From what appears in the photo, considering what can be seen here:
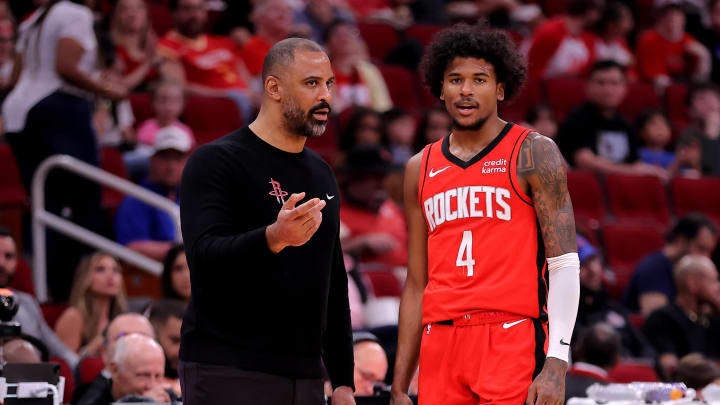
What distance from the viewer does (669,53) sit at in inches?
521

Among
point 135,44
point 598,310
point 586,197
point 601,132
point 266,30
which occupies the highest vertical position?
point 266,30

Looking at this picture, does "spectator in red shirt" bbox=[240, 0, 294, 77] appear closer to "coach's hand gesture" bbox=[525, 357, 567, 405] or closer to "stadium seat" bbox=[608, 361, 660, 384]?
"stadium seat" bbox=[608, 361, 660, 384]

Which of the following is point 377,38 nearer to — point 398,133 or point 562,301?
point 398,133

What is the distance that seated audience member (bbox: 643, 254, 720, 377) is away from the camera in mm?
8102

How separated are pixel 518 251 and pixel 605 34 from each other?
9.19 meters

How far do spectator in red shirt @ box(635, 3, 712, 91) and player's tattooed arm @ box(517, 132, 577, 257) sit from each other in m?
9.55

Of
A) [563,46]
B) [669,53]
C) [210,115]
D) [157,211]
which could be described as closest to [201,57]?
[210,115]

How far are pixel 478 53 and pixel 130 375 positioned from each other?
2406mm

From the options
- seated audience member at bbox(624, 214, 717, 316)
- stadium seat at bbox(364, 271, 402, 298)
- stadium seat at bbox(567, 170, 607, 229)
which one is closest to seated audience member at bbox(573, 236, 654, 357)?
seated audience member at bbox(624, 214, 717, 316)

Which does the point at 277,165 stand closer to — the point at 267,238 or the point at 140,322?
the point at 267,238

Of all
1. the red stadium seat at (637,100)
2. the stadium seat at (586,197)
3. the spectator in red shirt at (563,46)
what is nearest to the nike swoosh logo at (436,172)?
the stadium seat at (586,197)

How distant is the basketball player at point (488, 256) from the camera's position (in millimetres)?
3707

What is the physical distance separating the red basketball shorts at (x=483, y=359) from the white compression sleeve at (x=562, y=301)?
10cm

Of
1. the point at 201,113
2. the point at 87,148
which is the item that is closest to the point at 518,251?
the point at 87,148
